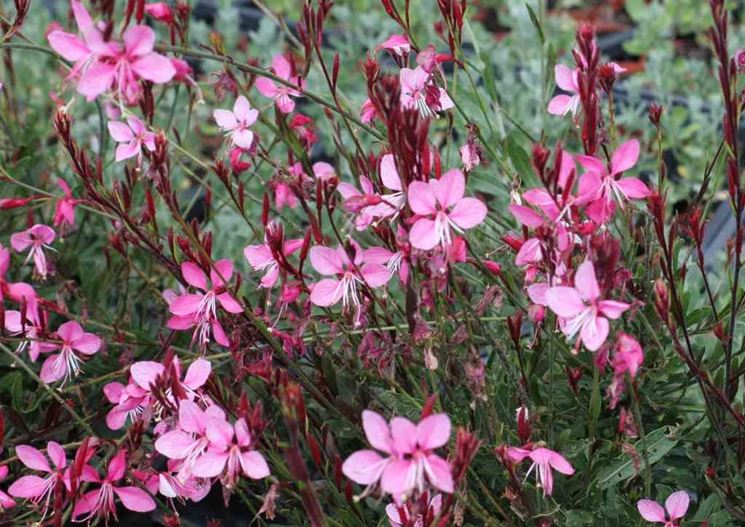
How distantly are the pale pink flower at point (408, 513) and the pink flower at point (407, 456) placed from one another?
0.10 m

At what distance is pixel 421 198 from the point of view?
101cm

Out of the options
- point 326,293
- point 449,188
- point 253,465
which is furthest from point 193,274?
point 449,188

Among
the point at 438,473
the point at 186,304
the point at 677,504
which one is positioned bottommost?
the point at 677,504

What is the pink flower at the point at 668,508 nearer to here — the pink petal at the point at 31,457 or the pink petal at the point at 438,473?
the pink petal at the point at 438,473

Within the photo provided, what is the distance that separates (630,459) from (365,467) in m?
0.45

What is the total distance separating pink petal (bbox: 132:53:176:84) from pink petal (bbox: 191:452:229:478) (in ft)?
1.29

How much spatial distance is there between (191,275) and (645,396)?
635mm

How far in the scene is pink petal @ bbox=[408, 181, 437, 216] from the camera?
100 cm

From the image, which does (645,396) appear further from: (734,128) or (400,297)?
(400,297)

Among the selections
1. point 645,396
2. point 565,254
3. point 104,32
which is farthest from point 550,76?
point 104,32

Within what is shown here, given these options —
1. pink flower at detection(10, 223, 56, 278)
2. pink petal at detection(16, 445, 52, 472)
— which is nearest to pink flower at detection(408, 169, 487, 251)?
pink petal at detection(16, 445, 52, 472)

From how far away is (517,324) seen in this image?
122 cm

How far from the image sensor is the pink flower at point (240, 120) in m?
1.44

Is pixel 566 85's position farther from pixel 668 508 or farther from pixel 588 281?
pixel 668 508
